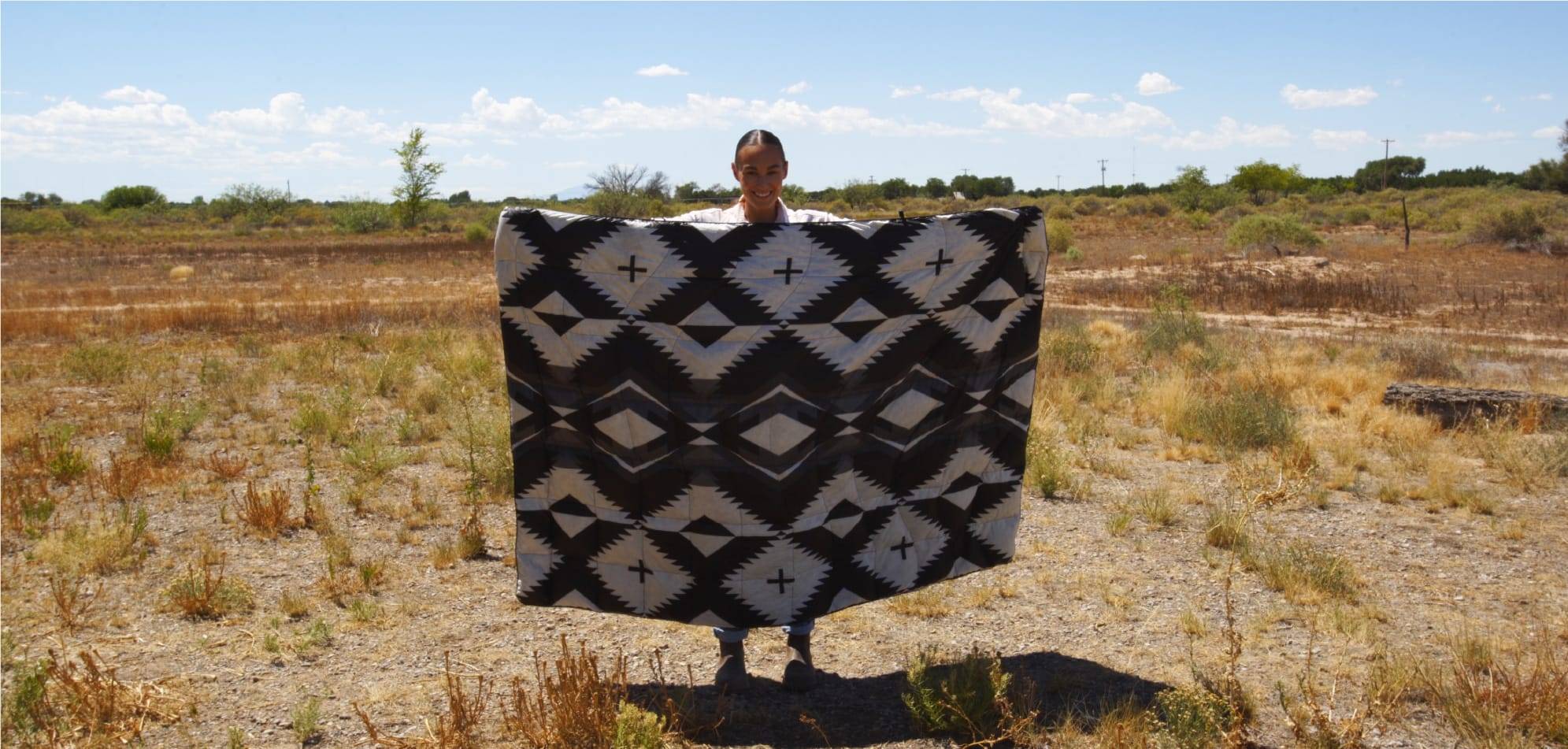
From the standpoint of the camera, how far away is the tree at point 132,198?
85.2 meters

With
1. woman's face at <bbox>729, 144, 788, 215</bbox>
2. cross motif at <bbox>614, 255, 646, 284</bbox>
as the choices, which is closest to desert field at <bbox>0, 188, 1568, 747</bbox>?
cross motif at <bbox>614, 255, 646, 284</bbox>

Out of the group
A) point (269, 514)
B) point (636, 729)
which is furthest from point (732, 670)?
point (269, 514)

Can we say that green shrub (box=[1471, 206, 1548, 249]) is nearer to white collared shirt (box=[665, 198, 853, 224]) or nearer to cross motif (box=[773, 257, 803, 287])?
white collared shirt (box=[665, 198, 853, 224])

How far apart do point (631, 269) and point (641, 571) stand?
1.12 metres

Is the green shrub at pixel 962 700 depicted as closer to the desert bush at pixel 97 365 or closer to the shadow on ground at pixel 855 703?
the shadow on ground at pixel 855 703

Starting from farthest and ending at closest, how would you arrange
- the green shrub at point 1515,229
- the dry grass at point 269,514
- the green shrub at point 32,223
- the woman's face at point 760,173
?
the green shrub at point 32,223 → the green shrub at point 1515,229 → the dry grass at point 269,514 → the woman's face at point 760,173

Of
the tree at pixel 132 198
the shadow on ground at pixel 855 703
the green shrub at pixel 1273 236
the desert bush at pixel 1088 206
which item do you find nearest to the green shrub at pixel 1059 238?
the green shrub at pixel 1273 236

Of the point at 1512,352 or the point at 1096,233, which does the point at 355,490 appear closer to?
the point at 1512,352

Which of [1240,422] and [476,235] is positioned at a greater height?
[476,235]

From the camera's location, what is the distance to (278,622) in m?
4.90

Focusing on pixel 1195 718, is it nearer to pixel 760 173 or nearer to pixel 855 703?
A: pixel 855 703

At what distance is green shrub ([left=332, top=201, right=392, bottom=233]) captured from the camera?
5895 centimetres

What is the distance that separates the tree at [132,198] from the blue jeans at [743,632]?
309 ft

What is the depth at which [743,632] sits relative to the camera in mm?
4051
